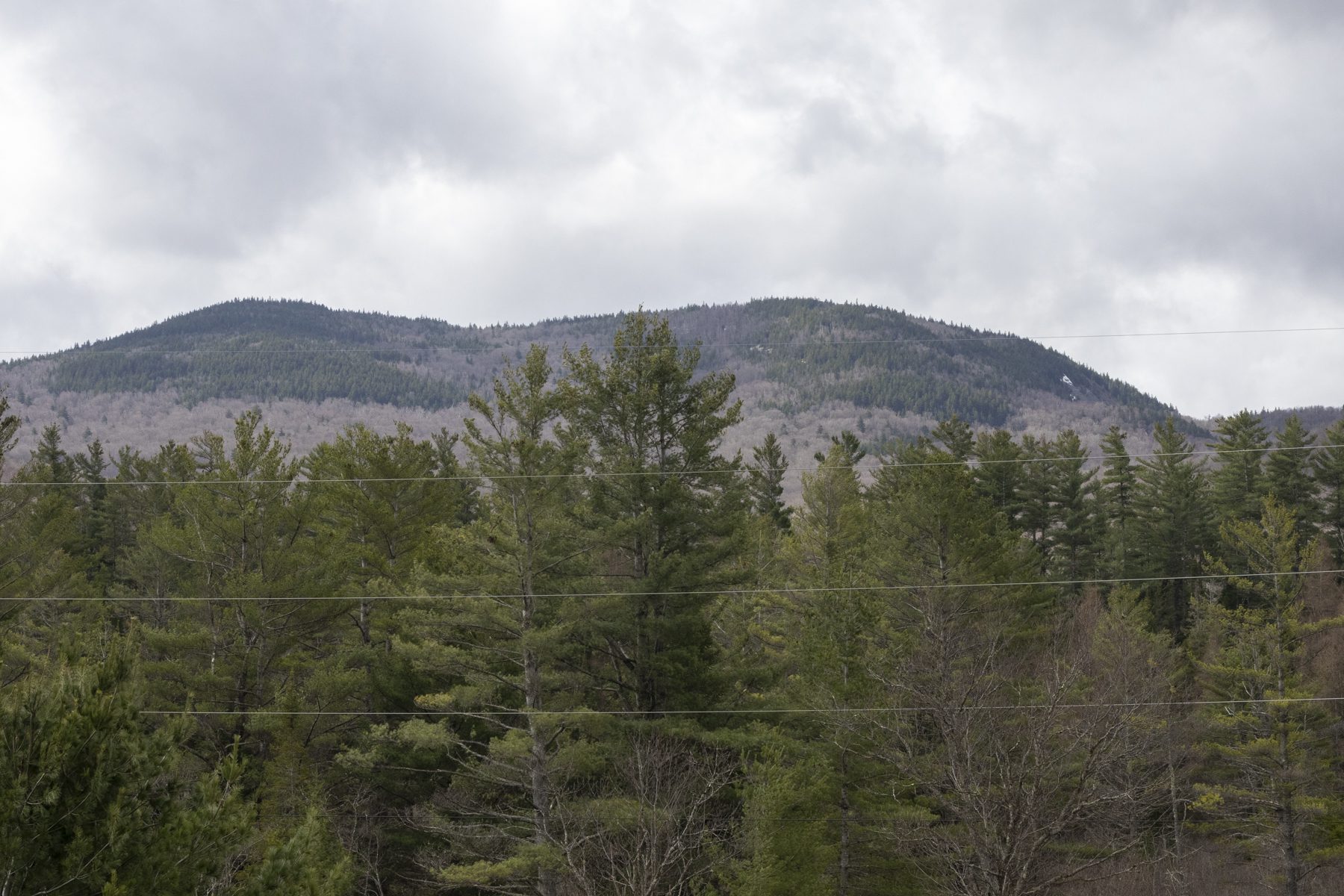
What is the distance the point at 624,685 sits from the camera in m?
22.3

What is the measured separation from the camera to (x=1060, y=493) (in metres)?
49.2

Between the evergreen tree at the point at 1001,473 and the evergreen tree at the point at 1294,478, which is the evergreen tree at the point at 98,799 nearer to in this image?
the evergreen tree at the point at 1001,473

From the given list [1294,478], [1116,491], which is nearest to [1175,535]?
[1294,478]

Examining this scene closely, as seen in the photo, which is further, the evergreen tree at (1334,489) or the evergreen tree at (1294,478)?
the evergreen tree at (1334,489)

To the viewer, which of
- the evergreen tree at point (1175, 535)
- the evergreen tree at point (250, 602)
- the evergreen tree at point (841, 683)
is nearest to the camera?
the evergreen tree at point (841, 683)

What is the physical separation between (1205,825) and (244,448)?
1137 inches

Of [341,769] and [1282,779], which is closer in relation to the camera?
[341,769]

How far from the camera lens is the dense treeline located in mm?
18219

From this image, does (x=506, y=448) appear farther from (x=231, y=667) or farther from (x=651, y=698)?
(x=231, y=667)

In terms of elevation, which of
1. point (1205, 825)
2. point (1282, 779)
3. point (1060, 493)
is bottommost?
point (1205, 825)

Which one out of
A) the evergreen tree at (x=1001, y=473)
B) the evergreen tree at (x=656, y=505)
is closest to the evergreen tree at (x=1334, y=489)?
→ the evergreen tree at (x=1001, y=473)

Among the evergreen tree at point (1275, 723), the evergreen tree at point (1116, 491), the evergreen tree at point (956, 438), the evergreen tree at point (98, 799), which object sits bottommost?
the evergreen tree at point (1275, 723)

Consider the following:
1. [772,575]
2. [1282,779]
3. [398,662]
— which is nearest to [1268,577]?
[1282,779]

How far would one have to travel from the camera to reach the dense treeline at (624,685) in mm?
18219
